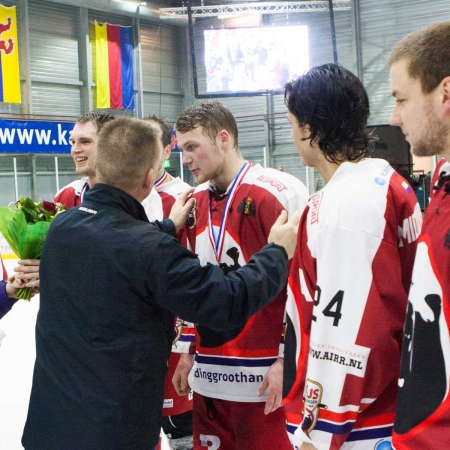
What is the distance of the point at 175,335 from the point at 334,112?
61.6 inches

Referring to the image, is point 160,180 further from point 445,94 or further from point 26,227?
point 445,94

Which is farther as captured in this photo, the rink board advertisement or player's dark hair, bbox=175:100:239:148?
the rink board advertisement

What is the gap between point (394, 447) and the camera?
1335 millimetres

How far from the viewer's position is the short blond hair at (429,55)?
1356 mm

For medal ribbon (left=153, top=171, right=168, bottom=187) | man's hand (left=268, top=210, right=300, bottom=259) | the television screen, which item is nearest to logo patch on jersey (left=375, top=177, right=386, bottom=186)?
man's hand (left=268, top=210, right=300, bottom=259)

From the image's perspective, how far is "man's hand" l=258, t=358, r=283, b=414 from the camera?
93.3 inches

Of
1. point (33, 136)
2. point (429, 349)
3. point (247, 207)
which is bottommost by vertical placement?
point (429, 349)

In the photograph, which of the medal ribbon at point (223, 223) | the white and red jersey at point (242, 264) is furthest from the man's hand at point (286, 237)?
the medal ribbon at point (223, 223)

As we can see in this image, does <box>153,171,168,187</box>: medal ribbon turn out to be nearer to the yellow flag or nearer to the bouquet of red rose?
the bouquet of red rose

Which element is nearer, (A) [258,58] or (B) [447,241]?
(B) [447,241]

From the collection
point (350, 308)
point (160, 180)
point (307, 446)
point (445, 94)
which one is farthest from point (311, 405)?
point (160, 180)

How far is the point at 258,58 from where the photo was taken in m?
13.7

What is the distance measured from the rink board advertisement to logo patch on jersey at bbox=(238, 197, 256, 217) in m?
10.7

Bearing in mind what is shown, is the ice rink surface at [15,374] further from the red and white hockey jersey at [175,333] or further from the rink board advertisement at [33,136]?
the rink board advertisement at [33,136]
